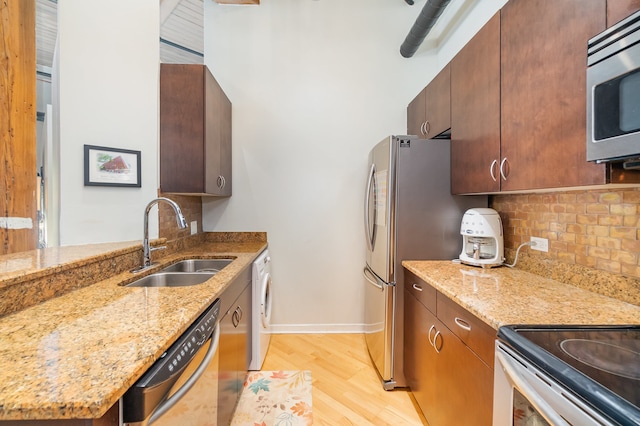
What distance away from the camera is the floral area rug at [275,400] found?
1.66m

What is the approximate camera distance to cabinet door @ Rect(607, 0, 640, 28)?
0.83 m

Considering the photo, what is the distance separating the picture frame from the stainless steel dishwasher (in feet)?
4.18

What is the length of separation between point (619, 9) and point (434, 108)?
128cm

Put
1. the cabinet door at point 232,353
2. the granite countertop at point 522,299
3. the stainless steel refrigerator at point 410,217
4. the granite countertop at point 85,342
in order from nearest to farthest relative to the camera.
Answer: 1. the granite countertop at point 85,342
2. the granite countertop at point 522,299
3. the cabinet door at point 232,353
4. the stainless steel refrigerator at point 410,217

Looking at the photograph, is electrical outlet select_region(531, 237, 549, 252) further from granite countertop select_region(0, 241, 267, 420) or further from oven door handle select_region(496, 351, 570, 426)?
granite countertop select_region(0, 241, 267, 420)

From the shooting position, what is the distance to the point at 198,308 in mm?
1011

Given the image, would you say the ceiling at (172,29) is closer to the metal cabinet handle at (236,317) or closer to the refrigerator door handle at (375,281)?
the metal cabinet handle at (236,317)

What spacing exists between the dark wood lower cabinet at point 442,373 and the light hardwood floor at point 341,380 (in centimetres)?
19

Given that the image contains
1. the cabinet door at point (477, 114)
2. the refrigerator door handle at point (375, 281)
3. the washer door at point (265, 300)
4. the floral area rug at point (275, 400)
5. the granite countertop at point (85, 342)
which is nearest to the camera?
the granite countertop at point (85, 342)

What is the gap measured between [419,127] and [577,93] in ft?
4.73

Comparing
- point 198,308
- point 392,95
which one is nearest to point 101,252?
point 198,308

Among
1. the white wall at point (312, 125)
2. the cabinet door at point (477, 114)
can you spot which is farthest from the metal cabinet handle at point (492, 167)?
the white wall at point (312, 125)

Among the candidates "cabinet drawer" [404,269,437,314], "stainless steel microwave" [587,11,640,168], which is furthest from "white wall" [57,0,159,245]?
"stainless steel microwave" [587,11,640,168]

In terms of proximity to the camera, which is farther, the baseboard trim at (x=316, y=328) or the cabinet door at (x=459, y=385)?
the baseboard trim at (x=316, y=328)
